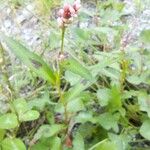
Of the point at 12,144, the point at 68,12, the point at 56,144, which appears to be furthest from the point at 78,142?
the point at 68,12

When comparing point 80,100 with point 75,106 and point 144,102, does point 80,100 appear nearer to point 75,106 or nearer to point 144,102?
point 75,106

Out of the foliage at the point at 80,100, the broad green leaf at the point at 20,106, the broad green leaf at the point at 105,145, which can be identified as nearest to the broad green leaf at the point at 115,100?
the foliage at the point at 80,100

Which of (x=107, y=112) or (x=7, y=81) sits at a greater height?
(x=7, y=81)

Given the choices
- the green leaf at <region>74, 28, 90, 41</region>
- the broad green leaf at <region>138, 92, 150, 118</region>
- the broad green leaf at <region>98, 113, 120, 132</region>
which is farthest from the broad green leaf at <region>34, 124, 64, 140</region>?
the green leaf at <region>74, 28, 90, 41</region>

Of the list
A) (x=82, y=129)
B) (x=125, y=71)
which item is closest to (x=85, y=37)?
(x=125, y=71)

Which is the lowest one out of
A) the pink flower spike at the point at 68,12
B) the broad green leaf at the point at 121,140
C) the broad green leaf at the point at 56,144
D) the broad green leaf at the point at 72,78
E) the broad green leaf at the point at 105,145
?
the broad green leaf at the point at 121,140

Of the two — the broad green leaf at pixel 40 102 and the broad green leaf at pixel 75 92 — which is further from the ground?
the broad green leaf at pixel 75 92

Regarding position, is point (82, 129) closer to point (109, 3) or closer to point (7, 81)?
point (7, 81)

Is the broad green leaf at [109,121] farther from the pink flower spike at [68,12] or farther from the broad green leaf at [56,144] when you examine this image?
the pink flower spike at [68,12]
